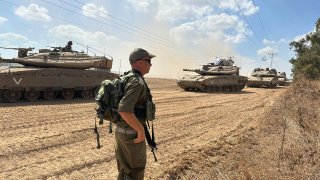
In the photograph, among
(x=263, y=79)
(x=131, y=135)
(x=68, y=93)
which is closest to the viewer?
(x=131, y=135)

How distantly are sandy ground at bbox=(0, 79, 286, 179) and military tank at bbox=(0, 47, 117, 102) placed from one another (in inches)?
56.2

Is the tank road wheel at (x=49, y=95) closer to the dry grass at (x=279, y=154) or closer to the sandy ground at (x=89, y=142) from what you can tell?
the sandy ground at (x=89, y=142)

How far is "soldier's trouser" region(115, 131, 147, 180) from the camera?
4.13 m

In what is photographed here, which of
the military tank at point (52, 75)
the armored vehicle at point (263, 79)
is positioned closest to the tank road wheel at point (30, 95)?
the military tank at point (52, 75)

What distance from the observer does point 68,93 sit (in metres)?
17.6

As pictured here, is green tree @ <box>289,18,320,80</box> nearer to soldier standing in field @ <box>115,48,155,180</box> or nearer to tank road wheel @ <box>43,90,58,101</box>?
tank road wheel @ <box>43,90,58,101</box>

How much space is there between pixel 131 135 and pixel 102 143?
456 centimetres

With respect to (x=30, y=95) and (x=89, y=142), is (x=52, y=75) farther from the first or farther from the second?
(x=89, y=142)

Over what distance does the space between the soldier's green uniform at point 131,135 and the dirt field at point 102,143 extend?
1414 millimetres

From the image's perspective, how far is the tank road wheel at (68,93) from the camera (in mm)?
17438

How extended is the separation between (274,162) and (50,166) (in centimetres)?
365

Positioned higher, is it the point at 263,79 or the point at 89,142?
the point at 263,79

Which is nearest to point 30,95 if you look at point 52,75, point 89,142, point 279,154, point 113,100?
point 52,75

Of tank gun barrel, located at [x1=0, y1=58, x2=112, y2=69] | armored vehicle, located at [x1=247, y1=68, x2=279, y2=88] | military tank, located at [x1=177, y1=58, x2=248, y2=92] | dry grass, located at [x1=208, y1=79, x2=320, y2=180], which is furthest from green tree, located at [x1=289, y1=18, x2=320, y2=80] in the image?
dry grass, located at [x1=208, y1=79, x2=320, y2=180]
